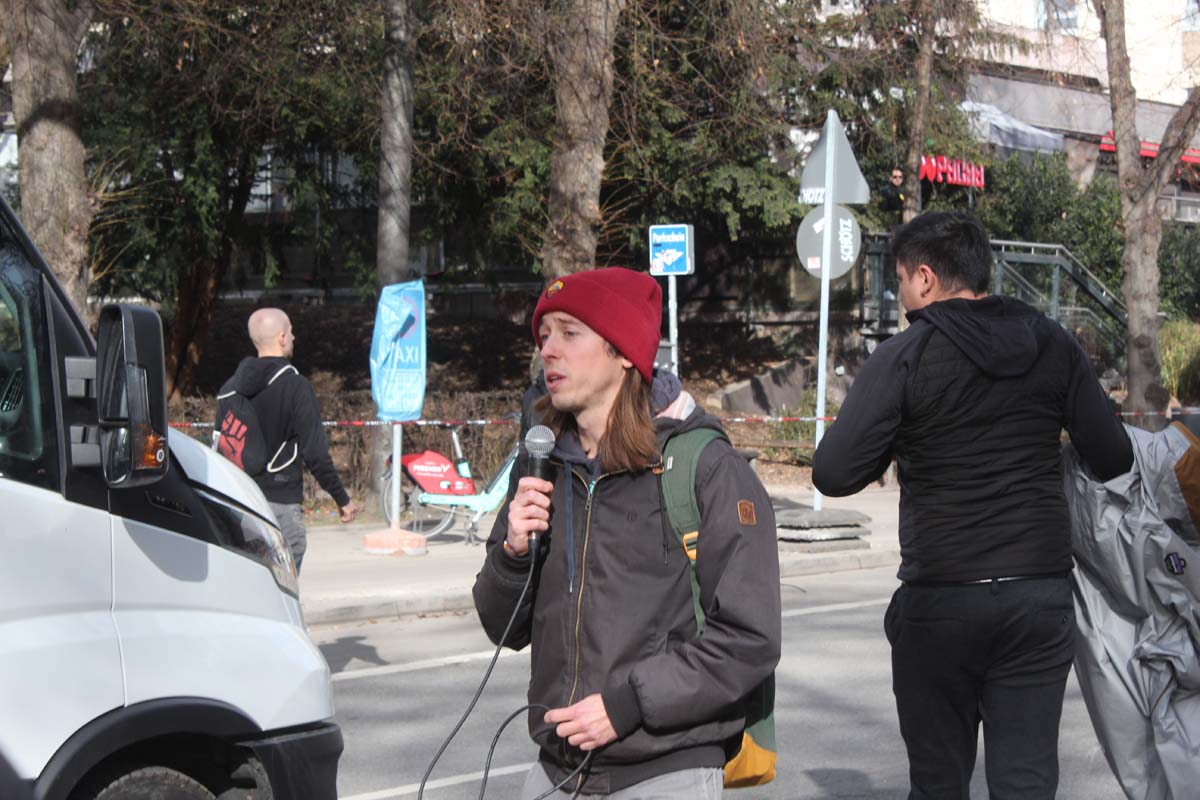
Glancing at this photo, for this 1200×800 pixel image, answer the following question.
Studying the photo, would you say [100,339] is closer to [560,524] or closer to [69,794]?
[69,794]

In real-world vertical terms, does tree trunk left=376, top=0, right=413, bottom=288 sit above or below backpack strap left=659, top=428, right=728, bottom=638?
above

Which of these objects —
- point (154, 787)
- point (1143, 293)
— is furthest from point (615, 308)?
point (1143, 293)

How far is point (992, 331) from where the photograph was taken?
3492 millimetres

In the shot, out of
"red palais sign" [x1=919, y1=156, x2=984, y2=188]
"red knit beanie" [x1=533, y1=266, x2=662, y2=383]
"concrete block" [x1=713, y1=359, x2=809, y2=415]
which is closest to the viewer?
"red knit beanie" [x1=533, y1=266, x2=662, y2=383]

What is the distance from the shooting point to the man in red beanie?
2594 millimetres

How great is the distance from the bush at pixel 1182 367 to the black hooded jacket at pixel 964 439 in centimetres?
2174

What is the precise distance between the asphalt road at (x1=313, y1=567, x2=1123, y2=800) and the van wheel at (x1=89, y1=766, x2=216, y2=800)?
2.35 metres

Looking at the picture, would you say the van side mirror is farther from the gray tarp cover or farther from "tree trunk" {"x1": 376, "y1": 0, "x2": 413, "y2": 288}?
"tree trunk" {"x1": 376, "y1": 0, "x2": 413, "y2": 288}

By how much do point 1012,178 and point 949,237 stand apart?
91.8ft

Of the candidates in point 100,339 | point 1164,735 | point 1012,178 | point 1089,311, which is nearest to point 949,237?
point 1164,735

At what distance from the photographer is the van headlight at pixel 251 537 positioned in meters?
3.64

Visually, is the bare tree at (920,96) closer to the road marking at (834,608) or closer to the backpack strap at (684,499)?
the road marking at (834,608)

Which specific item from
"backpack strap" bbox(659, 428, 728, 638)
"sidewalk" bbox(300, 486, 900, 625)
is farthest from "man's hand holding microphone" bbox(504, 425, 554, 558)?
"sidewalk" bbox(300, 486, 900, 625)

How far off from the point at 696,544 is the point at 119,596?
4.74 feet
